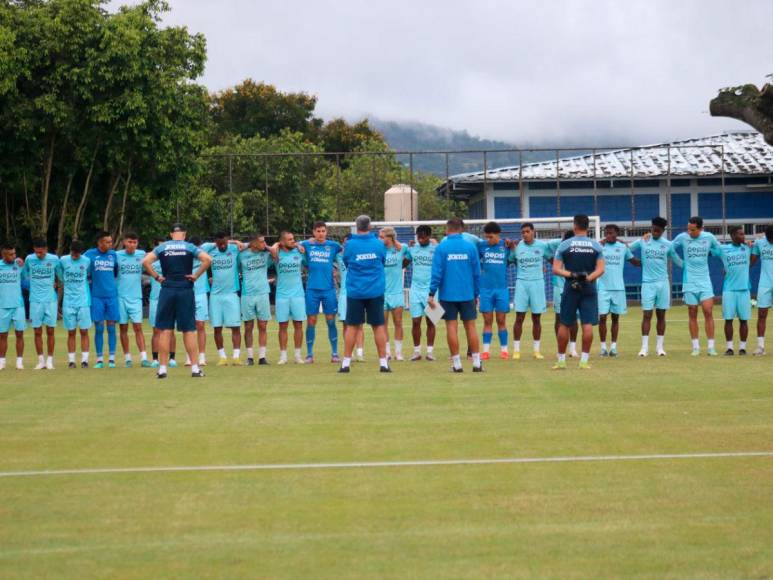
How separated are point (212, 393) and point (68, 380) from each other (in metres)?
3.49

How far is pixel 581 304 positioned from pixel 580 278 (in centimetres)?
41

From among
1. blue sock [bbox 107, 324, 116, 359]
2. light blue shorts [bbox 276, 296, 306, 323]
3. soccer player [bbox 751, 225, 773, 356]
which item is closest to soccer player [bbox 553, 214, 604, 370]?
soccer player [bbox 751, 225, 773, 356]

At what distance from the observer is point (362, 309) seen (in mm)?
18891

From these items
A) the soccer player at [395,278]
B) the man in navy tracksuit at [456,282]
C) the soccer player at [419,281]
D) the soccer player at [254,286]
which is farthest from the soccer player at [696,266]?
the soccer player at [254,286]

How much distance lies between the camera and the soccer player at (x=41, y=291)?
854 inches

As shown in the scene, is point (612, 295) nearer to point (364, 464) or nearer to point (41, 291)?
point (41, 291)

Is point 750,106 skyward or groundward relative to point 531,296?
skyward

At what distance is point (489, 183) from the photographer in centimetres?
5459

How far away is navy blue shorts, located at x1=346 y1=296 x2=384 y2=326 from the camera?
739 inches

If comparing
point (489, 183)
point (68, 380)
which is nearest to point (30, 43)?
point (489, 183)

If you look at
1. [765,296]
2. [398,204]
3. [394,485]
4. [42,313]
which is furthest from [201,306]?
[398,204]

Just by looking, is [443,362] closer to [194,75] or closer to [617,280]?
[617,280]

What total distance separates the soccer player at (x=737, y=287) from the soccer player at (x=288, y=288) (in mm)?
7388

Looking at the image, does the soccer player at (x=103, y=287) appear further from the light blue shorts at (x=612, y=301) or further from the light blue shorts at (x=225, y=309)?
the light blue shorts at (x=612, y=301)
